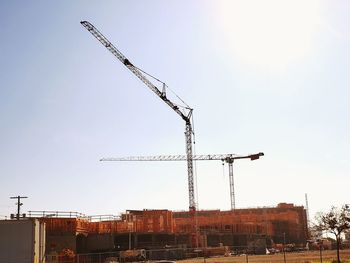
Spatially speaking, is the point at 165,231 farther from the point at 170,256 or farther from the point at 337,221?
the point at 337,221

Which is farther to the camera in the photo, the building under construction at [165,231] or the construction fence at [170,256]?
the building under construction at [165,231]

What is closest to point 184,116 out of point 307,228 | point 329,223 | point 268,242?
point 268,242

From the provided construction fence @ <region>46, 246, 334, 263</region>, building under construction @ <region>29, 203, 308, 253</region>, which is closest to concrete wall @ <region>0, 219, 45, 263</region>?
construction fence @ <region>46, 246, 334, 263</region>

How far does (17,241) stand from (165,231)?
157 ft

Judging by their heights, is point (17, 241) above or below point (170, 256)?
above

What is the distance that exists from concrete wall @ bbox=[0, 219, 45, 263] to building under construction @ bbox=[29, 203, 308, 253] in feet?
84.0

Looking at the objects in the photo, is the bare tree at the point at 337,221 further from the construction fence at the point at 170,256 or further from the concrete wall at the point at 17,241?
the concrete wall at the point at 17,241

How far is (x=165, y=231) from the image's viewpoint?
81312 mm

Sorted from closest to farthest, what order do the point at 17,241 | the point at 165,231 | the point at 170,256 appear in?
the point at 17,241 < the point at 170,256 < the point at 165,231

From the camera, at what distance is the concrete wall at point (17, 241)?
35562 mm

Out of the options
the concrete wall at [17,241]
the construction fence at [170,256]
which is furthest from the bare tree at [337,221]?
the concrete wall at [17,241]

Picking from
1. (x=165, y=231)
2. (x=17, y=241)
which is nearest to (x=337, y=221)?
(x=17, y=241)

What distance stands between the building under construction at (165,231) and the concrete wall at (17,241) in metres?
25.6

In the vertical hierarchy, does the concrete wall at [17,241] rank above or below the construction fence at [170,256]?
above
